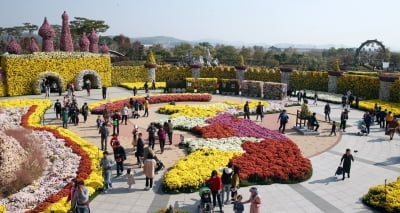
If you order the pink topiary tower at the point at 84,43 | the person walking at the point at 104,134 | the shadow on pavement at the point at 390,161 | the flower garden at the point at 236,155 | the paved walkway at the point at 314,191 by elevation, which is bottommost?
the paved walkway at the point at 314,191

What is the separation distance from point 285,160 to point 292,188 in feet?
7.54

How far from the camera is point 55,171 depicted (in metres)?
15.4

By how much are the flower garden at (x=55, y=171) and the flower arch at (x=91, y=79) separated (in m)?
16.7

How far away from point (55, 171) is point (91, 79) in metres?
29.9

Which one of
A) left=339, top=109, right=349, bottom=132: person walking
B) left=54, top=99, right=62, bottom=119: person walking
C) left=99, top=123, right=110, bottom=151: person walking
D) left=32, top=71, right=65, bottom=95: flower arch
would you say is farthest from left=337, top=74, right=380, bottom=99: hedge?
left=32, top=71, right=65, bottom=95: flower arch

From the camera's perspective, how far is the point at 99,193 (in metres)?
13.8

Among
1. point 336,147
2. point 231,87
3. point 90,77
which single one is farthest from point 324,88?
point 90,77

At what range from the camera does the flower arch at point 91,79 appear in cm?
4125

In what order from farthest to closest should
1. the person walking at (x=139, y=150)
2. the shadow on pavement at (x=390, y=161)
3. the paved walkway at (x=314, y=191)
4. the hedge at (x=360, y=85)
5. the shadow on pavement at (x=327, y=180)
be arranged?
1. the hedge at (x=360, y=85)
2. the shadow on pavement at (x=390, y=161)
3. the person walking at (x=139, y=150)
4. the shadow on pavement at (x=327, y=180)
5. the paved walkway at (x=314, y=191)

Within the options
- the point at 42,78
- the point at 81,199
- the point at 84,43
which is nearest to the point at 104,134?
the point at 81,199

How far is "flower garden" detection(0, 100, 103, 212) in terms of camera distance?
12.4 meters

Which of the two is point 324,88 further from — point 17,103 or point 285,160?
point 17,103

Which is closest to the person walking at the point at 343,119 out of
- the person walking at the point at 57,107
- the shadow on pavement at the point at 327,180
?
the shadow on pavement at the point at 327,180

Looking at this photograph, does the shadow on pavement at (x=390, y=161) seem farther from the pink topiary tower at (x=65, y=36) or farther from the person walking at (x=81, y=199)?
the pink topiary tower at (x=65, y=36)
